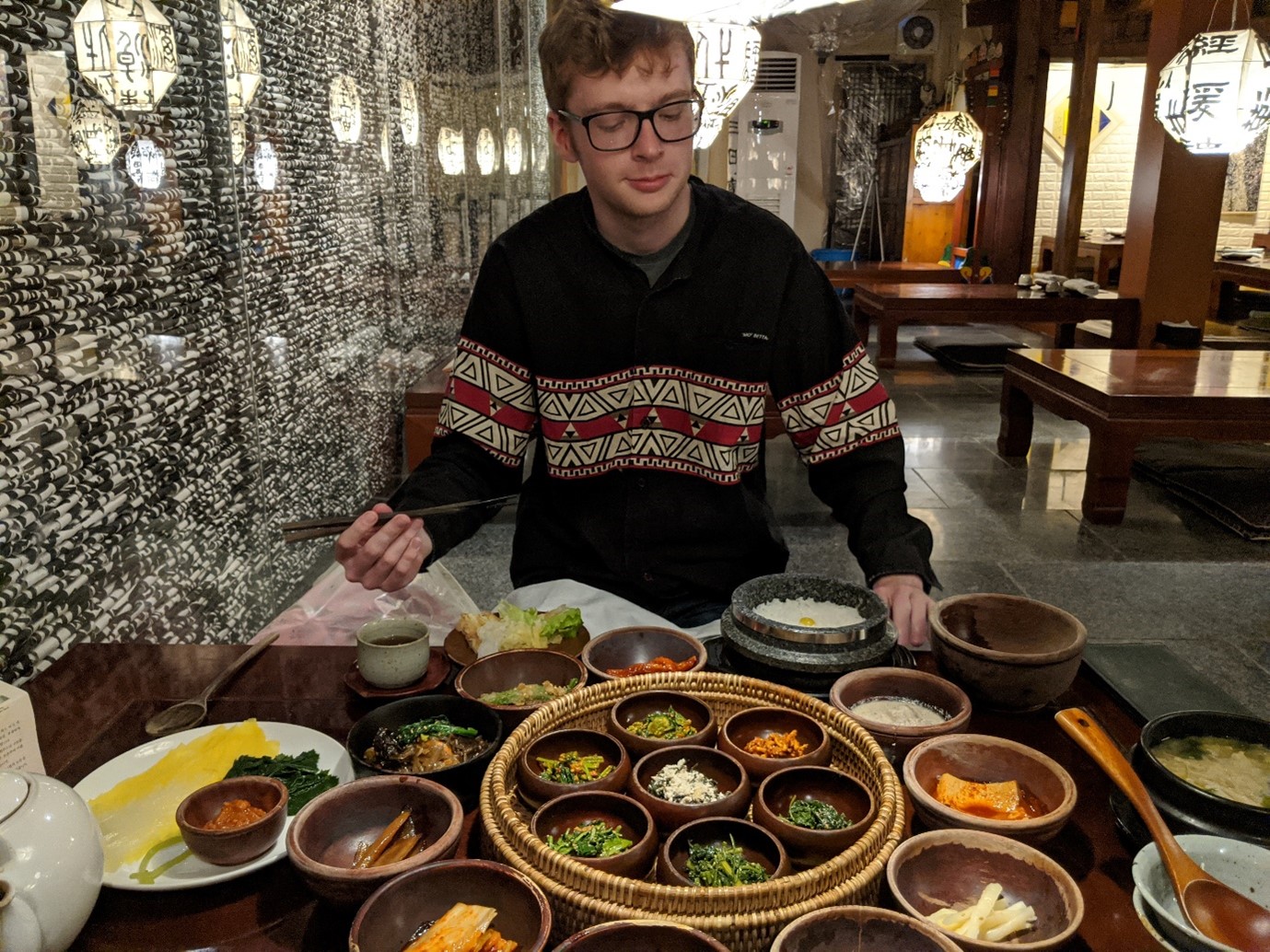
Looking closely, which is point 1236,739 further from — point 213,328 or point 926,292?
point 926,292

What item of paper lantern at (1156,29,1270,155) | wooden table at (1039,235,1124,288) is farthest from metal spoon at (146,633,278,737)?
wooden table at (1039,235,1124,288)

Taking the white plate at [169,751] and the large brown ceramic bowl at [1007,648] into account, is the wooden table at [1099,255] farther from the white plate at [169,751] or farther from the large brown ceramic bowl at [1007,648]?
the white plate at [169,751]

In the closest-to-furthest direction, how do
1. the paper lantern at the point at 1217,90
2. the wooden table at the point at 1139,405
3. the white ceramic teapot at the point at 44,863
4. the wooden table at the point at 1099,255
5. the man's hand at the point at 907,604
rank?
the white ceramic teapot at the point at 44,863
the man's hand at the point at 907,604
the wooden table at the point at 1139,405
the paper lantern at the point at 1217,90
the wooden table at the point at 1099,255

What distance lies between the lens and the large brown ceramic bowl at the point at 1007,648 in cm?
137

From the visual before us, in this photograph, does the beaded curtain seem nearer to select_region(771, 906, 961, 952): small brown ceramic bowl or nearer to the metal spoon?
the metal spoon

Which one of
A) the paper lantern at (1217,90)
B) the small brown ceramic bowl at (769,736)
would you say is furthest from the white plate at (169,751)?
the paper lantern at (1217,90)

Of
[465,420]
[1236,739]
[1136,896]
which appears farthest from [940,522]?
[1136,896]

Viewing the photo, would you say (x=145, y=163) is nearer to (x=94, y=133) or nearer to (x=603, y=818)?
(x=94, y=133)

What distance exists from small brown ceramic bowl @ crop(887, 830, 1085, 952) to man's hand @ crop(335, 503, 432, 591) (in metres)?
0.96

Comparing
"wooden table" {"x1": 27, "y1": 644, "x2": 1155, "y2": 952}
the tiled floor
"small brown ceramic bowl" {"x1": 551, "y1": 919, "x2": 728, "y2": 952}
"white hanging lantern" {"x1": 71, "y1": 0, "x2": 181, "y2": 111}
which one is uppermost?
"white hanging lantern" {"x1": 71, "y1": 0, "x2": 181, "y2": 111}

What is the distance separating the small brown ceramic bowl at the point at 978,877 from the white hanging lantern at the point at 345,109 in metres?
3.41

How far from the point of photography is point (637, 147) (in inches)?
73.2

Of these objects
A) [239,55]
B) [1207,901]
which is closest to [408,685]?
[1207,901]

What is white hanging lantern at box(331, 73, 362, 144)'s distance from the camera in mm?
3605
